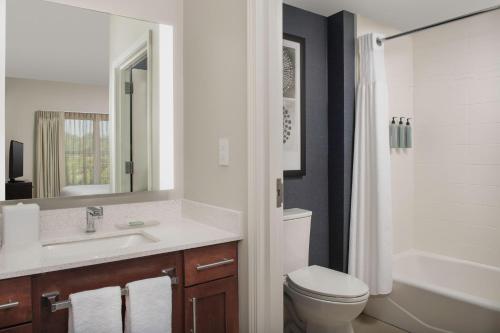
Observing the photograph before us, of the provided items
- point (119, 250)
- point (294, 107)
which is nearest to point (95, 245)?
point (119, 250)

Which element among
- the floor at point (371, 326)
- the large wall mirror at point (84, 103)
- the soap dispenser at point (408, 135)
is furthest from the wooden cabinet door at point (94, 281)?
the soap dispenser at point (408, 135)

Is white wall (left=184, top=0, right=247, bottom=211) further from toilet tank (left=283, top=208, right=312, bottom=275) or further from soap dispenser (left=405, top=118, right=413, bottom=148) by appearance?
soap dispenser (left=405, top=118, right=413, bottom=148)

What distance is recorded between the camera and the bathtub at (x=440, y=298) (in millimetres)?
2158

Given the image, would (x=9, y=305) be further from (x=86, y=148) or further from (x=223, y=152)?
(x=223, y=152)

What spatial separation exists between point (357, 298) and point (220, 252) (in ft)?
2.77

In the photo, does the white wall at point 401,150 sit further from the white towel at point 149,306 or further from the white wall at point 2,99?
the white wall at point 2,99

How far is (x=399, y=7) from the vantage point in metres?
2.64

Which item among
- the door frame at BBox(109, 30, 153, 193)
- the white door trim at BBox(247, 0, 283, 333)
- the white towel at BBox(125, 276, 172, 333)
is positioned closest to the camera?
the white towel at BBox(125, 276, 172, 333)

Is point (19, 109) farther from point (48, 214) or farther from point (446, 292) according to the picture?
point (446, 292)

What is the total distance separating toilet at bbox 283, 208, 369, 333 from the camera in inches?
76.5

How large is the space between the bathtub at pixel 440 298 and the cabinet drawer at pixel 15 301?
2.27 metres

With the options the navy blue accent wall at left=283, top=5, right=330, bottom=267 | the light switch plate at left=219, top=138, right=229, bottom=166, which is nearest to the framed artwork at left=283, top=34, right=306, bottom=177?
the navy blue accent wall at left=283, top=5, right=330, bottom=267

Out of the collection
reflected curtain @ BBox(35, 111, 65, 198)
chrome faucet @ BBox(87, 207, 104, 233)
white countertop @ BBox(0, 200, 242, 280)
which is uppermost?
reflected curtain @ BBox(35, 111, 65, 198)

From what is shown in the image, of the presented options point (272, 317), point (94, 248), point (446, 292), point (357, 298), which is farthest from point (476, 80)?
point (94, 248)
